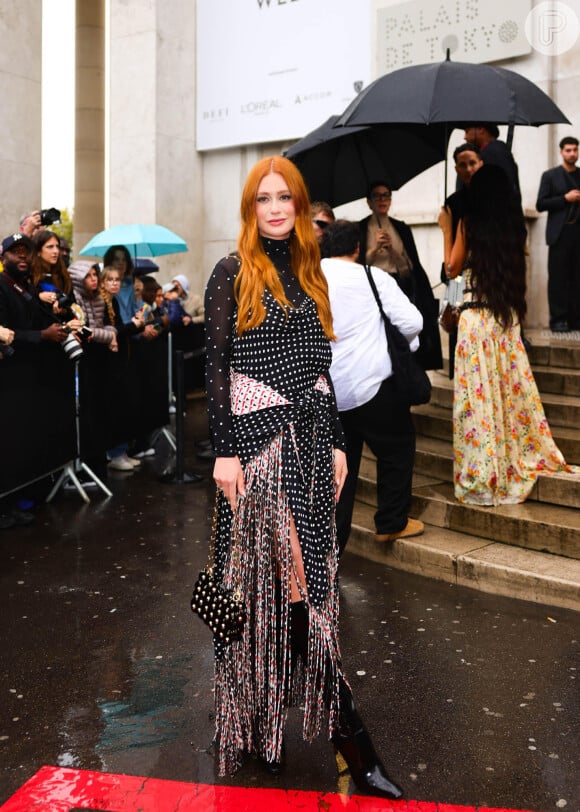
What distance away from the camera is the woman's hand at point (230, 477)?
9.91 ft

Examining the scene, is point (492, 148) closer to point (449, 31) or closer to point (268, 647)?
point (449, 31)

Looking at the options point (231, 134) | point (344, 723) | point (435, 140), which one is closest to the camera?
point (344, 723)

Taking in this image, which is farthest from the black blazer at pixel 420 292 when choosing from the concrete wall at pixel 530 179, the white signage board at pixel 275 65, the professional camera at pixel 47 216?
the white signage board at pixel 275 65

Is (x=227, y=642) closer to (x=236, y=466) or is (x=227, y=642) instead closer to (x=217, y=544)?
(x=217, y=544)

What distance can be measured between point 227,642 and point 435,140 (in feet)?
17.2

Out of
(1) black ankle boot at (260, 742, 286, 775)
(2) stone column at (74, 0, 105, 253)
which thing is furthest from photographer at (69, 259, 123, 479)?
(2) stone column at (74, 0, 105, 253)

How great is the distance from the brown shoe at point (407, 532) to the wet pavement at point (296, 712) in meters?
0.21

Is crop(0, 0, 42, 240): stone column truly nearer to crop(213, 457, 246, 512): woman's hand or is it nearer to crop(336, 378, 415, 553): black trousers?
crop(336, 378, 415, 553): black trousers

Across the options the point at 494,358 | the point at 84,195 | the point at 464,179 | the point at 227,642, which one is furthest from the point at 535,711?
the point at 84,195

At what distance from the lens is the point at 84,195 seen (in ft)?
79.2

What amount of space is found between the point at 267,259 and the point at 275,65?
11.4m

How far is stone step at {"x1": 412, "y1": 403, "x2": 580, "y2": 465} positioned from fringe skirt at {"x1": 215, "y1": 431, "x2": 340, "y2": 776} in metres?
3.71

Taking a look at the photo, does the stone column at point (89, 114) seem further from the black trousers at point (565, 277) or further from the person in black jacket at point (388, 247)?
the person in black jacket at point (388, 247)

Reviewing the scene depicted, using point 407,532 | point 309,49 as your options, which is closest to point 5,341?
point 407,532
